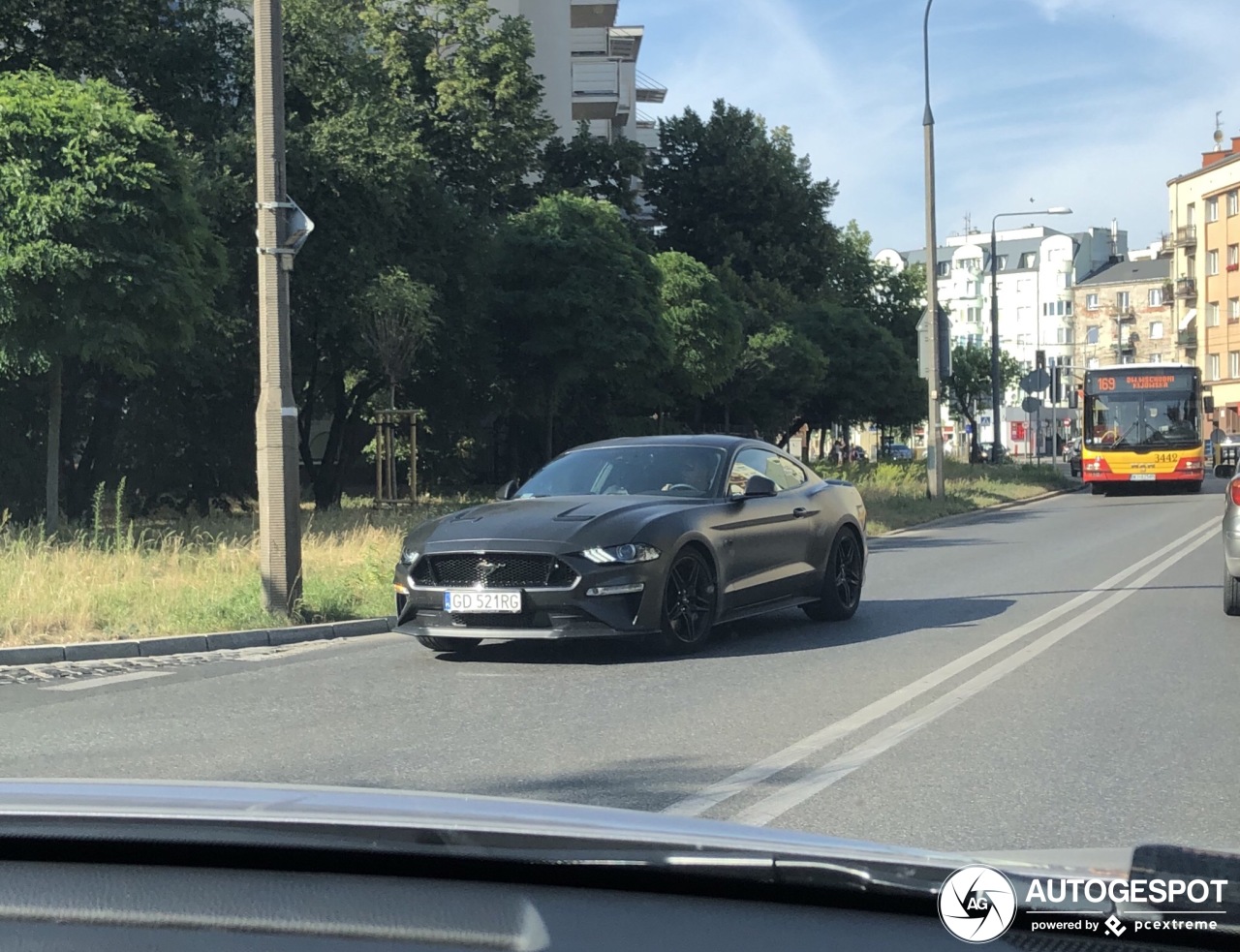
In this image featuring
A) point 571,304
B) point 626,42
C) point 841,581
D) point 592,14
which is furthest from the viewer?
point 626,42

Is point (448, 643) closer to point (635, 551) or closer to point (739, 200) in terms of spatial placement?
point (635, 551)

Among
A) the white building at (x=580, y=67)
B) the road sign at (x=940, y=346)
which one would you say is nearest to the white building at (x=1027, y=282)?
the white building at (x=580, y=67)

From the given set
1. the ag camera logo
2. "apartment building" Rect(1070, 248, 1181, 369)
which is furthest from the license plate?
"apartment building" Rect(1070, 248, 1181, 369)

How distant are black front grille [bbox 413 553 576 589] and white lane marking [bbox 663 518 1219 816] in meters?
2.28

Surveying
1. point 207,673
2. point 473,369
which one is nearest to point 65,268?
point 207,673

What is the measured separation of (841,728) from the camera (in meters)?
7.42

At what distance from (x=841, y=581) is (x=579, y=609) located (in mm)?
3261

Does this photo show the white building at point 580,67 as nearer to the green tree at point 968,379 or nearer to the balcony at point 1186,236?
the green tree at point 968,379

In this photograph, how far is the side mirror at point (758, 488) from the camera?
10844 mm

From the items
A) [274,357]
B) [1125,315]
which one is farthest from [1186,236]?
[274,357]

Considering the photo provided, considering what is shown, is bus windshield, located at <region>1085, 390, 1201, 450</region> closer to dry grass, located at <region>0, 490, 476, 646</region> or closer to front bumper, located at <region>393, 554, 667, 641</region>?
dry grass, located at <region>0, 490, 476, 646</region>

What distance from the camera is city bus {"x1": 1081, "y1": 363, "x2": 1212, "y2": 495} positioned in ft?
120

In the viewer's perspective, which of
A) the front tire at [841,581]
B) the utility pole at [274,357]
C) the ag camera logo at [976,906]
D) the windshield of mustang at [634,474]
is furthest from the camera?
the utility pole at [274,357]

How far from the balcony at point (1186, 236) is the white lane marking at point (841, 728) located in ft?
275
